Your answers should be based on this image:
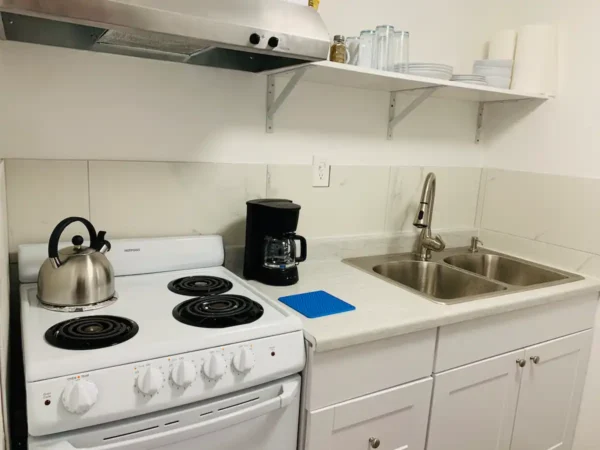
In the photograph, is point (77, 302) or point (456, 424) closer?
point (77, 302)

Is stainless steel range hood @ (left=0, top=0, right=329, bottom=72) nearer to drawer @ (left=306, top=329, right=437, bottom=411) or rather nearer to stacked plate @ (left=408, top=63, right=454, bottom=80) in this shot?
stacked plate @ (left=408, top=63, right=454, bottom=80)

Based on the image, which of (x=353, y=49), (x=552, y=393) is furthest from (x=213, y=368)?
(x=552, y=393)

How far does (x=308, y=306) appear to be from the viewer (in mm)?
1419

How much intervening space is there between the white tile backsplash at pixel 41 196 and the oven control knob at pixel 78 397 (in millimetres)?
649

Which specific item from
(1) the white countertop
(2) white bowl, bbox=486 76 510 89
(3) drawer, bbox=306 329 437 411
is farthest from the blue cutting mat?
(2) white bowl, bbox=486 76 510 89

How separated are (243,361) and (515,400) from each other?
117 centimetres

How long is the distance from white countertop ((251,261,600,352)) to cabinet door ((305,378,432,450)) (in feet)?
0.65

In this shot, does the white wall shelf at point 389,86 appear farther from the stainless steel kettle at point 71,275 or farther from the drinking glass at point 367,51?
the stainless steel kettle at point 71,275

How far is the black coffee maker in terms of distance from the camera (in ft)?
5.11

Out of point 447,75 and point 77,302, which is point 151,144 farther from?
point 447,75

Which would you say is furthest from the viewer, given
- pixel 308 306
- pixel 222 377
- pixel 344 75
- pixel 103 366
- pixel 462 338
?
pixel 344 75

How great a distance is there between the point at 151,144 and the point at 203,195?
245 mm

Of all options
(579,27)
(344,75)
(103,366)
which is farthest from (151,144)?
(579,27)

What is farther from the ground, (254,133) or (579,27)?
(579,27)
